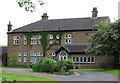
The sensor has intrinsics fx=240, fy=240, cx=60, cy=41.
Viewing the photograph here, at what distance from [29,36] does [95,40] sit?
17.7 meters

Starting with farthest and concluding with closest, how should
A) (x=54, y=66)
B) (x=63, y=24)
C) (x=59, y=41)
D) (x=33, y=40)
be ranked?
1. (x=63, y=24)
2. (x=33, y=40)
3. (x=59, y=41)
4. (x=54, y=66)

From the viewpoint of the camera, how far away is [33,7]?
897 centimetres

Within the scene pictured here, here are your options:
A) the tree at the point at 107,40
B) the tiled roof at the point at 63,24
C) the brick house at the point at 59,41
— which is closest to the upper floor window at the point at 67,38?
the brick house at the point at 59,41

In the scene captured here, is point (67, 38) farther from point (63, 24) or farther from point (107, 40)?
point (107, 40)

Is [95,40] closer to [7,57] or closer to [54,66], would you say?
[54,66]

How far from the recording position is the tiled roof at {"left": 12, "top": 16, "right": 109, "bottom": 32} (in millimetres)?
47250

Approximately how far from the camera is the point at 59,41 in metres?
47.9

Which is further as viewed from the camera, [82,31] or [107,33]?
[82,31]

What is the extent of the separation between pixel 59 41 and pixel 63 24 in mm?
4541

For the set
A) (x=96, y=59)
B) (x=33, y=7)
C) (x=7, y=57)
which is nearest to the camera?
(x=33, y=7)

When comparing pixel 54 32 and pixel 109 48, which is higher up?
pixel 54 32

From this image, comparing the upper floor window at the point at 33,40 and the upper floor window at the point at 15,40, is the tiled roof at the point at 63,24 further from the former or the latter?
the upper floor window at the point at 33,40

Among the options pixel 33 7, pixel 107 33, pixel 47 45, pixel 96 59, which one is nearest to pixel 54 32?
pixel 47 45

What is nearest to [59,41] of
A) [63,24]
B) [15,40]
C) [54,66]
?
[63,24]
